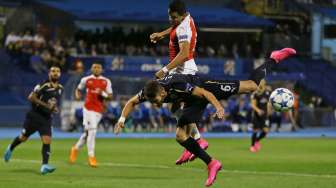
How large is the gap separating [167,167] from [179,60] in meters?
4.92

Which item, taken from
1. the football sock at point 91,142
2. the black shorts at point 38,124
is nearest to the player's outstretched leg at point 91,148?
the football sock at point 91,142

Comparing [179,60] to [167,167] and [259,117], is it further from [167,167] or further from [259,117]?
[259,117]

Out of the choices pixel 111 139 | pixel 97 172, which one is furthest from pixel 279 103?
pixel 111 139

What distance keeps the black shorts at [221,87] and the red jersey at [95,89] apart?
639 cm

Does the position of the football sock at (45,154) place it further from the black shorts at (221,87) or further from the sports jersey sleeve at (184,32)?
the black shorts at (221,87)

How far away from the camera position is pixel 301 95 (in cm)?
4941

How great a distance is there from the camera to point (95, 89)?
74.4 feet

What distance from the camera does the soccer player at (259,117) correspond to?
28431 mm

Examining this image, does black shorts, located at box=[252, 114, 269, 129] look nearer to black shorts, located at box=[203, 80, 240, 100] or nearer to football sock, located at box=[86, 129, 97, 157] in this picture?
football sock, located at box=[86, 129, 97, 157]

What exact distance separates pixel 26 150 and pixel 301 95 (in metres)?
24.3

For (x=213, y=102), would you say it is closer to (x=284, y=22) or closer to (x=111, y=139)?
(x=111, y=139)

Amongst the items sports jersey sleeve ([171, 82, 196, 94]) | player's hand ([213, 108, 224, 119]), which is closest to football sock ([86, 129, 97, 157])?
sports jersey sleeve ([171, 82, 196, 94])

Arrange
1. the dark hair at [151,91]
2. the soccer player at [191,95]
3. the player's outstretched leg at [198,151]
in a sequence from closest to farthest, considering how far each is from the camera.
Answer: the dark hair at [151,91], the soccer player at [191,95], the player's outstretched leg at [198,151]

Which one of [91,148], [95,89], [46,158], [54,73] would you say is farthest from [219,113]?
[95,89]
